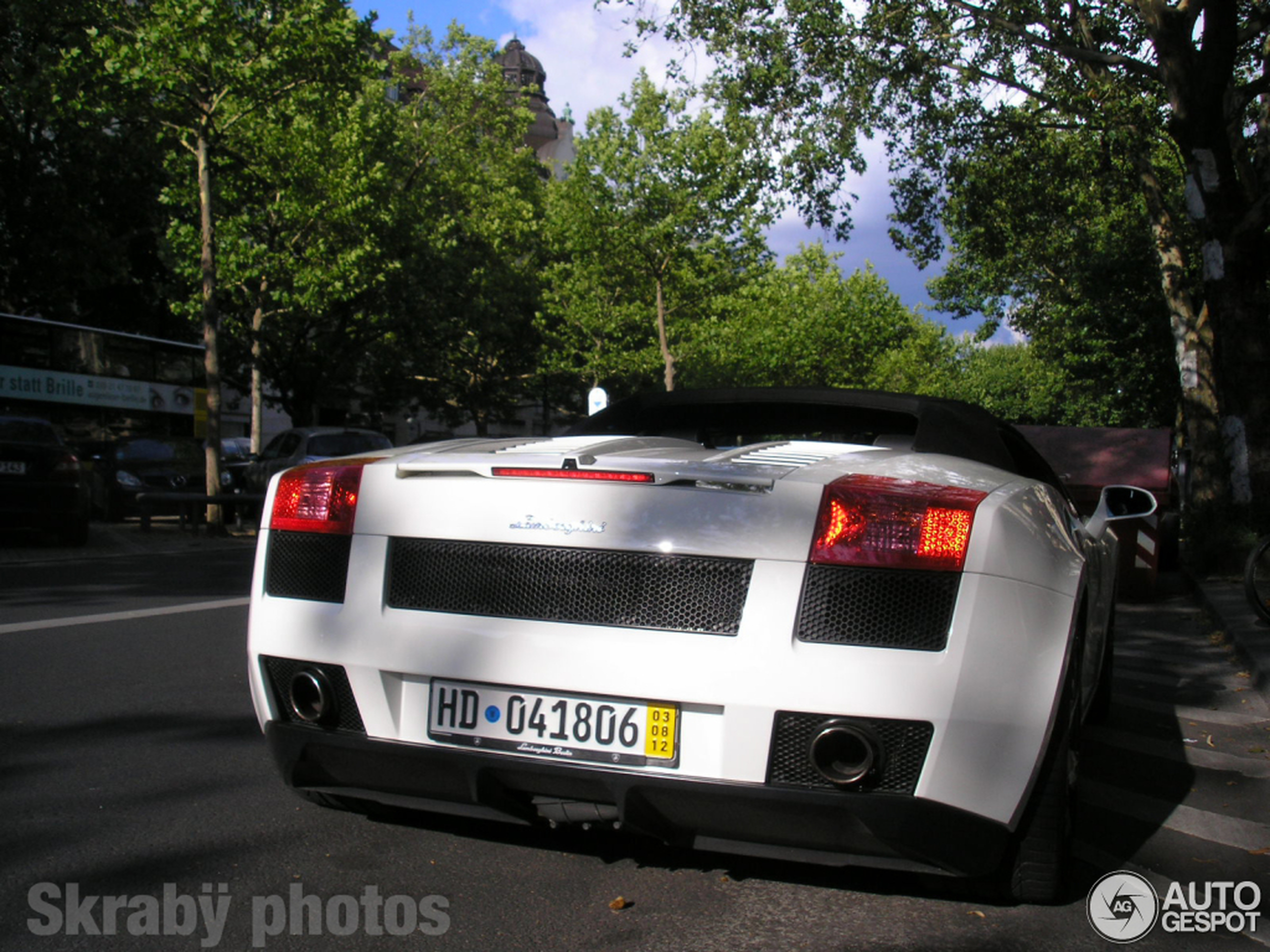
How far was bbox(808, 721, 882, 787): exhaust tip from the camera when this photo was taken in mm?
2768

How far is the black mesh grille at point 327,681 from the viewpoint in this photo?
3.18 metres

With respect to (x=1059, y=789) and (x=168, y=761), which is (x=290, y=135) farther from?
(x=1059, y=789)

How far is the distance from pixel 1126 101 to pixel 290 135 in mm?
17159

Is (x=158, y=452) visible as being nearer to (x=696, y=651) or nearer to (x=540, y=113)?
(x=696, y=651)

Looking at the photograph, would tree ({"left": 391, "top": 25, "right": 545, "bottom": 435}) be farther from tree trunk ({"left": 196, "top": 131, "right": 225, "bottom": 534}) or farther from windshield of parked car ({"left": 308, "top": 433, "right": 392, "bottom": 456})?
tree trunk ({"left": 196, "top": 131, "right": 225, "bottom": 534})

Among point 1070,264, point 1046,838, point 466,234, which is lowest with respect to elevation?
point 1046,838

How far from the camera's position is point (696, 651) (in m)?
2.86

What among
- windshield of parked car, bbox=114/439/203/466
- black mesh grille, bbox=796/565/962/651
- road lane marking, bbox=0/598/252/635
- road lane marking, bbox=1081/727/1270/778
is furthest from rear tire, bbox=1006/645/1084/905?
windshield of parked car, bbox=114/439/203/466

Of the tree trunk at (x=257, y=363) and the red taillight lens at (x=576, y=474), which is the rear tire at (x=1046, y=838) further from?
the tree trunk at (x=257, y=363)

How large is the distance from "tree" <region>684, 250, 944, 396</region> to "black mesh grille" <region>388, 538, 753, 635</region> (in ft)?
137

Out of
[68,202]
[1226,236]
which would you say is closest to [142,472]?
[68,202]

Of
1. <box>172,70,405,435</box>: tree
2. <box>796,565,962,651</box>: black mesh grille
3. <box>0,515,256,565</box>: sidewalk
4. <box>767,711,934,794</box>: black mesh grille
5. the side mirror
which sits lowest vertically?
<box>0,515,256,565</box>: sidewalk

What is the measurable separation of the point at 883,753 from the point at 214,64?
1723 cm

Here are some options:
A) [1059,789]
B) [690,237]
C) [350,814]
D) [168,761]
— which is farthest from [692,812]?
[690,237]
